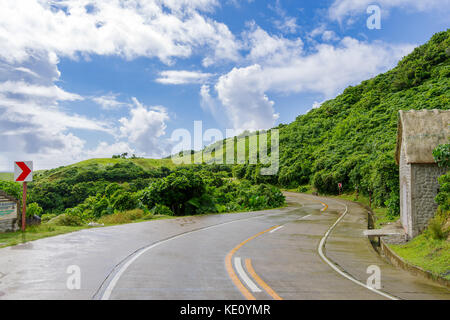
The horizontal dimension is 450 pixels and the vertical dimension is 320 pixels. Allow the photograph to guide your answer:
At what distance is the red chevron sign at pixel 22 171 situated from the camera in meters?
12.6

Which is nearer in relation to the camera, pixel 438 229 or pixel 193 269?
pixel 193 269

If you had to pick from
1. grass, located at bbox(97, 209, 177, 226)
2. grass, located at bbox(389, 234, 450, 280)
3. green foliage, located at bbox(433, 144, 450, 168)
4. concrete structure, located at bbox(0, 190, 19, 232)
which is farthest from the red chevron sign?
green foliage, located at bbox(433, 144, 450, 168)

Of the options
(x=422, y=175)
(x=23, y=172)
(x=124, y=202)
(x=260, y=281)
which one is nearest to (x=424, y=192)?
(x=422, y=175)

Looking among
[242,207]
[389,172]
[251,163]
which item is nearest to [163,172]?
[251,163]

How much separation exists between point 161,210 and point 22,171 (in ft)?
39.4

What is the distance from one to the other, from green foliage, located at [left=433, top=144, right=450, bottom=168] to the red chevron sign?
15.0 meters

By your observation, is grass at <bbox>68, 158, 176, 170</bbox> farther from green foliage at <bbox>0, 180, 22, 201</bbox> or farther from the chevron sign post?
the chevron sign post

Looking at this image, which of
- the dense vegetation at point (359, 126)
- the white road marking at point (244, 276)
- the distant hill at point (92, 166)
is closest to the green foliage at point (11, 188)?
the white road marking at point (244, 276)

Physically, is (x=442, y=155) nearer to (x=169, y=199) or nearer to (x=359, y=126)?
(x=169, y=199)

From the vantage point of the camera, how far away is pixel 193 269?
8.00 m

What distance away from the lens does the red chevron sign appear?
41.2 ft

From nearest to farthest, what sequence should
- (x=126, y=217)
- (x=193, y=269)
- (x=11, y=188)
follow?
(x=193, y=269) < (x=11, y=188) < (x=126, y=217)

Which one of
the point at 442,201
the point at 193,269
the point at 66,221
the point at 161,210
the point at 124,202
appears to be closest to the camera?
the point at 193,269

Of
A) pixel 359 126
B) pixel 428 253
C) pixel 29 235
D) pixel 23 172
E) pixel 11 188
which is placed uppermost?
pixel 359 126
